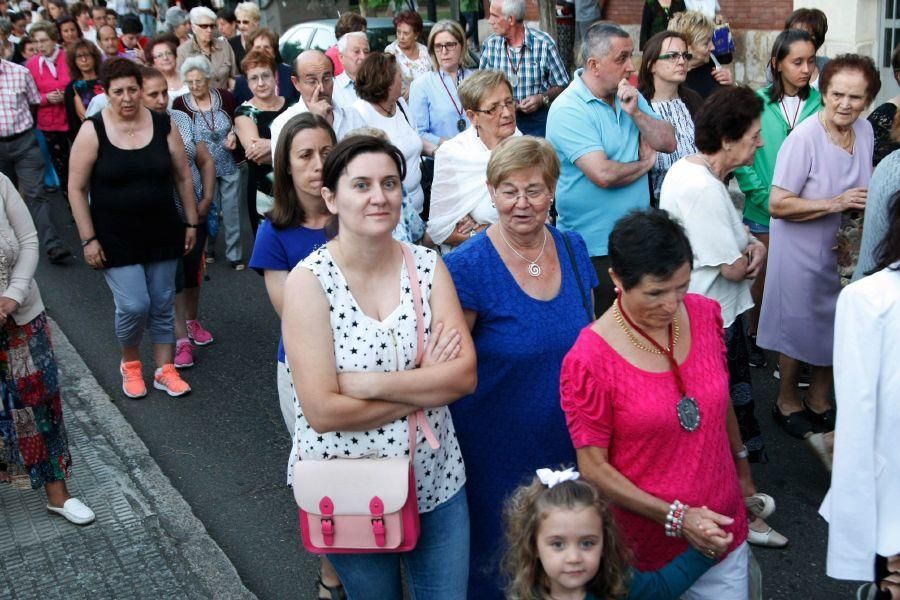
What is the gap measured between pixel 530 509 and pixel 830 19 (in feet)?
36.8

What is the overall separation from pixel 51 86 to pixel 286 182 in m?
8.23

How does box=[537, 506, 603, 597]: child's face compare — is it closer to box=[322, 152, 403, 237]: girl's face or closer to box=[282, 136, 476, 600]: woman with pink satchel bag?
box=[282, 136, 476, 600]: woman with pink satchel bag

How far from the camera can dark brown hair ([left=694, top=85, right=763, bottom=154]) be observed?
4703mm

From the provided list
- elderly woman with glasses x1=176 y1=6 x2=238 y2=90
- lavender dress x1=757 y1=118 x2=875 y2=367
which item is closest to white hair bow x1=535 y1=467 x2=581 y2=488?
lavender dress x1=757 y1=118 x2=875 y2=367

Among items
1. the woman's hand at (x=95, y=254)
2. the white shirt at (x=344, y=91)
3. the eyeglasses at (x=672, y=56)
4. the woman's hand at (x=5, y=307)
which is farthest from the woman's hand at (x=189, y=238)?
the eyeglasses at (x=672, y=56)

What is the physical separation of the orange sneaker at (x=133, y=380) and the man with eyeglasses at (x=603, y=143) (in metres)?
2.96

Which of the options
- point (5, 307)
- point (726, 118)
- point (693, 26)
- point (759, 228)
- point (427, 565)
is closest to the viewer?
point (427, 565)

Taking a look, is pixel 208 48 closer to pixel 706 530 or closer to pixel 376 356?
pixel 376 356

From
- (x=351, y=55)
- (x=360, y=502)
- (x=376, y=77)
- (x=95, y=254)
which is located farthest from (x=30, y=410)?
(x=351, y=55)

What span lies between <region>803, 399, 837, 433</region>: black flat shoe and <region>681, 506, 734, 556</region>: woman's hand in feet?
9.73

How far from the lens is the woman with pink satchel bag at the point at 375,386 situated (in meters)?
3.22

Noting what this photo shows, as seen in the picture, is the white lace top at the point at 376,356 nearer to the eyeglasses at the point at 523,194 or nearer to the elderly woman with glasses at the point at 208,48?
the eyeglasses at the point at 523,194

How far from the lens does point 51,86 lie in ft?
38.6

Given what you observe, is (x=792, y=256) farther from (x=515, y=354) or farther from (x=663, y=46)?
(x=515, y=354)
